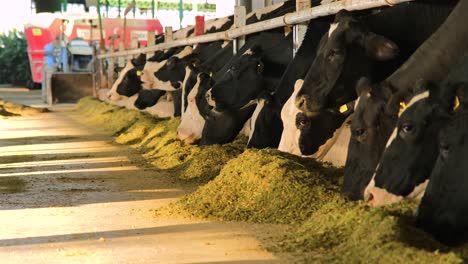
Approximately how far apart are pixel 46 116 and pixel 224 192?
14546mm

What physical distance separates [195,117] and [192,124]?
140mm

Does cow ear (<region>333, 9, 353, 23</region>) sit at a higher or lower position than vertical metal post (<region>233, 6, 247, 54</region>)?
higher

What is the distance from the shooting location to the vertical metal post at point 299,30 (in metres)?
8.77

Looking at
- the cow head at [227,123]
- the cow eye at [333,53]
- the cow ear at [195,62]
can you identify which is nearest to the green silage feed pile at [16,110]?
the cow ear at [195,62]

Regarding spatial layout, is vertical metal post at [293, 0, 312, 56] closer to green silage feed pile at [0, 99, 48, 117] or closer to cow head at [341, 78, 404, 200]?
cow head at [341, 78, 404, 200]

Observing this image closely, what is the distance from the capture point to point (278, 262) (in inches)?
181

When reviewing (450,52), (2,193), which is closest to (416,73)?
(450,52)

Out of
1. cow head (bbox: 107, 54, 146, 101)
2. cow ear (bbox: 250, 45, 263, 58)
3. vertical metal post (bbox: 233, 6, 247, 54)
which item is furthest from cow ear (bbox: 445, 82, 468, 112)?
cow head (bbox: 107, 54, 146, 101)

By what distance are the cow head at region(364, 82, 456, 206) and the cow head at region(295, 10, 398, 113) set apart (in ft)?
5.23

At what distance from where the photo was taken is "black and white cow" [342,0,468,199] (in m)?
5.48

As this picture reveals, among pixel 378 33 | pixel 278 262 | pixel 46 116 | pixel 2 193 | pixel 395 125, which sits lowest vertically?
pixel 46 116

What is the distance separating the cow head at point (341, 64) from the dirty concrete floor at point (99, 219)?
1477 millimetres

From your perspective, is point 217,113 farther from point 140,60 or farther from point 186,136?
point 140,60

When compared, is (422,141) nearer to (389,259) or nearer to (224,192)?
(389,259)
